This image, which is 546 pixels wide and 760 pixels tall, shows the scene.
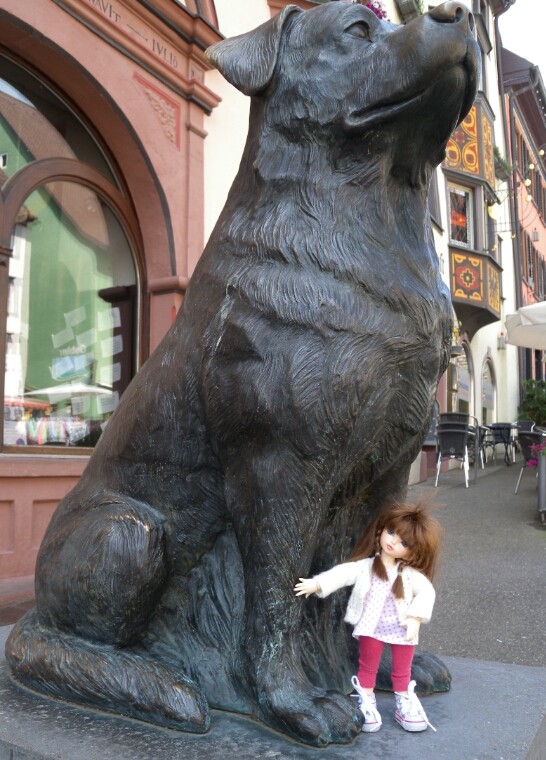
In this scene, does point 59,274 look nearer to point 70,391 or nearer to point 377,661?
point 70,391

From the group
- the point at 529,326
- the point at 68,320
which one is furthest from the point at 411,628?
the point at 529,326

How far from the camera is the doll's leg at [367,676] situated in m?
1.55

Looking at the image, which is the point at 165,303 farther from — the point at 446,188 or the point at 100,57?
the point at 446,188

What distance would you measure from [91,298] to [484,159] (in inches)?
474

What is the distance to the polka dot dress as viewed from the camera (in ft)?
5.14

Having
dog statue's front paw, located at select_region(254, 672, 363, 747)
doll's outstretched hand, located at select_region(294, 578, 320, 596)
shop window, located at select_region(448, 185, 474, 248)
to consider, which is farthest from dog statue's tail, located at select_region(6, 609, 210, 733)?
shop window, located at select_region(448, 185, 474, 248)

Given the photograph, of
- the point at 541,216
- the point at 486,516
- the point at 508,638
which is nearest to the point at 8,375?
the point at 508,638

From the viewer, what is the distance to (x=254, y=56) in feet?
5.20

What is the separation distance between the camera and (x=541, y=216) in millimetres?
25812

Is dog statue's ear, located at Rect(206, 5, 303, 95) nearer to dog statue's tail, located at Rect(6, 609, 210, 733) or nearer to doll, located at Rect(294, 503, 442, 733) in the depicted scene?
doll, located at Rect(294, 503, 442, 733)

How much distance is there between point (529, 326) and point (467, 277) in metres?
6.30

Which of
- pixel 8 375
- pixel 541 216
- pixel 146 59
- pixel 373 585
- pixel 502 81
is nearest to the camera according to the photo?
pixel 373 585

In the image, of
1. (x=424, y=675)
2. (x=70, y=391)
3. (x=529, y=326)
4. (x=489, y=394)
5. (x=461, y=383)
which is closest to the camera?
(x=424, y=675)

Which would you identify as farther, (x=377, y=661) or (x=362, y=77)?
(x=377, y=661)
